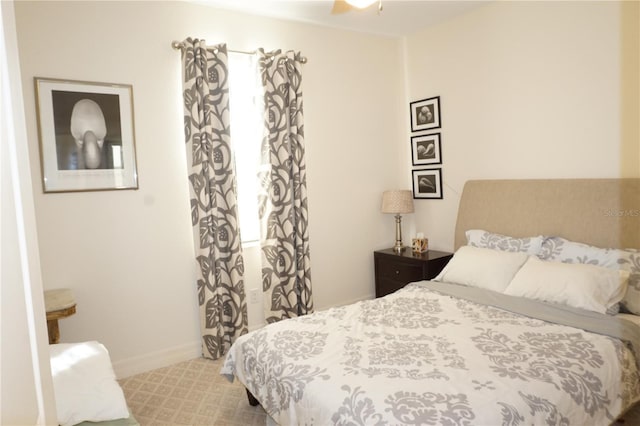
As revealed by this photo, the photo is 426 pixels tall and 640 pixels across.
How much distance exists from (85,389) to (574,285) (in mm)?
2560

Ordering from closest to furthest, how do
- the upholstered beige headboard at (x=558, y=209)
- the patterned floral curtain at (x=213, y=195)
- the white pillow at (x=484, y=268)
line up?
the upholstered beige headboard at (x=558, y=209) → the white pillow at (x=484, y=268) → the patterned floral curtain at (x=213, y=195)

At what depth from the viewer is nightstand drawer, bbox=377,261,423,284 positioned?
147 inches

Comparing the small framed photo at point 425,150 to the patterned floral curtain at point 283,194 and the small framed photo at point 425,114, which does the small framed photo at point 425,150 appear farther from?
the patterned floral curtain at point 283,194

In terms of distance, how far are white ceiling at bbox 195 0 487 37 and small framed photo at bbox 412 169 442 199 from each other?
1.37 metres

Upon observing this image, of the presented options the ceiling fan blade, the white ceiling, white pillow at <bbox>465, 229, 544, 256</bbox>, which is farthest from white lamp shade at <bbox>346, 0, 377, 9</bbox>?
white pillow at <bbox>465, 229, 544, 256</bbox>

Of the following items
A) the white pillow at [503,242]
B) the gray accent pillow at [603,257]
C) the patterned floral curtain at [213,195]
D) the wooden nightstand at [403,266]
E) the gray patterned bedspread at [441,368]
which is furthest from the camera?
the wooden nightstand at [403,266]

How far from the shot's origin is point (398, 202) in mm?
4027

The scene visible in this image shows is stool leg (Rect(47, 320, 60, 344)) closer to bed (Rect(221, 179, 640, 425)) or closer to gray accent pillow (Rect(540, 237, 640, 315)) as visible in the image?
bed (Rect(221, 179, 640, 425))

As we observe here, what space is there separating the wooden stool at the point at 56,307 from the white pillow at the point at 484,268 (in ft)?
8.15

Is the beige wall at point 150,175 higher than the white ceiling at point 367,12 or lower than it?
lower

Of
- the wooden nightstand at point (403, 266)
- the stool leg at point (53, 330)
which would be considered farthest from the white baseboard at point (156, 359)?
the wooden nightstand at point (403, 266)

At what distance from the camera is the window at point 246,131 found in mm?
3521

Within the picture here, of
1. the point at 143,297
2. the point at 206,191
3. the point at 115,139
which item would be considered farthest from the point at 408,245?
the point at 115,139

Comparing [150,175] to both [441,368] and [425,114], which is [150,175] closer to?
[441,368]
